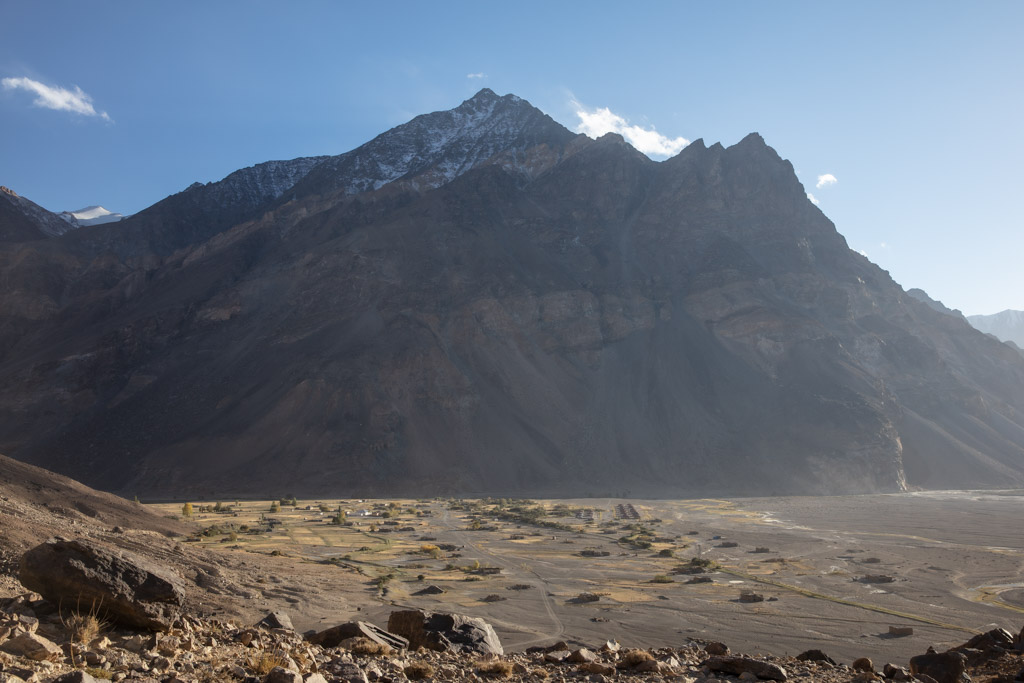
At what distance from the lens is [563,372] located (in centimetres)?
9100

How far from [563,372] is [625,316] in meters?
14.3

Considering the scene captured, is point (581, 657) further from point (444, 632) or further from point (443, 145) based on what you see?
point (443, 145)

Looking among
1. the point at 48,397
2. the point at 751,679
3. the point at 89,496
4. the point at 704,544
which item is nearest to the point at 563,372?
the point at 704,544

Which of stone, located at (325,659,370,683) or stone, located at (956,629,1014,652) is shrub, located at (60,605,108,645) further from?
stone, located at (956,629,1014,652)

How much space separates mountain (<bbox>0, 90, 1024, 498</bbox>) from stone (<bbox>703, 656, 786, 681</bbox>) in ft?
199

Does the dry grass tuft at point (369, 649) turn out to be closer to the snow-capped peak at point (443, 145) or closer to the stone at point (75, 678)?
the stone at point (75, 678)

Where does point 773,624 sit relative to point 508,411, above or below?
below

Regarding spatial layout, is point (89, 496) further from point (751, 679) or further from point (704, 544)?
point (704, 544)

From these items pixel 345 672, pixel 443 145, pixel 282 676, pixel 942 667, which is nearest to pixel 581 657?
pixel 345 672

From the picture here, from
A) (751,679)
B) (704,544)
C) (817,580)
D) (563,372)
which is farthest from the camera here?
(563,372)

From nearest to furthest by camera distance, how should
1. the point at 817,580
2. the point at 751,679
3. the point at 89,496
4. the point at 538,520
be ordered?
the point at 751,679 → the point at 89,496 → the point at 817,580 → the point at 538,520

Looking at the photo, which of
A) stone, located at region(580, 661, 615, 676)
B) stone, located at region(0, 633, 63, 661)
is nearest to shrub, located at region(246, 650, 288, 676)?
stone, located at region(0, 633, 63, 661)

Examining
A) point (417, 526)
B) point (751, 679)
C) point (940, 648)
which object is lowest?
point (417, 526)

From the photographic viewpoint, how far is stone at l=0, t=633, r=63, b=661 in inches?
295
